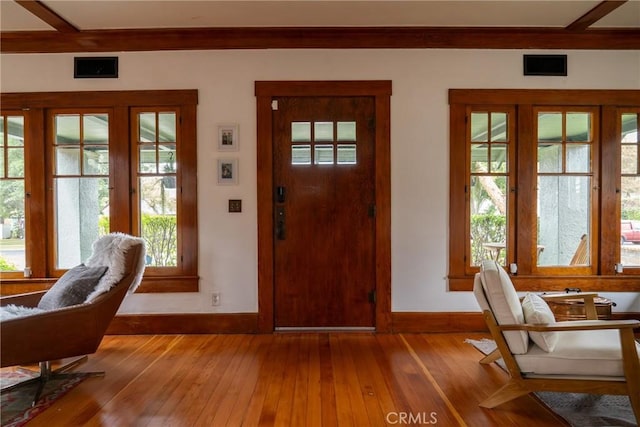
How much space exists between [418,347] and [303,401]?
4.05 feet

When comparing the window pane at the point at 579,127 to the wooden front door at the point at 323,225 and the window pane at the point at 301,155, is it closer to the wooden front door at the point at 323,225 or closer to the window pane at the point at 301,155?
the wooden front door at the point at 323,225

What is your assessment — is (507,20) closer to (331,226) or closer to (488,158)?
(488,158)

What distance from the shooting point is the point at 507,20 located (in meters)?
3.02

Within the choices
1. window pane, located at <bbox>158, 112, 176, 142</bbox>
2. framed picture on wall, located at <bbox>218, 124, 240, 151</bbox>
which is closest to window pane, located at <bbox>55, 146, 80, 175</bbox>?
window pane, located at <bbox>158, 112, 176, 142</bbox>

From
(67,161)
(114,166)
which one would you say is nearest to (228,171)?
(114,166)

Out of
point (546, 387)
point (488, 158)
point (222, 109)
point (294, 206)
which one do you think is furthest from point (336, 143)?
point (546, 387)

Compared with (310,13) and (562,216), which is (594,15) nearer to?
(562,216)

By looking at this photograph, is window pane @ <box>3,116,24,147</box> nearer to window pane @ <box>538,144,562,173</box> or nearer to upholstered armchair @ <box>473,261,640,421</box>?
upholstered armchair @ <box>473,261,640,421</box>

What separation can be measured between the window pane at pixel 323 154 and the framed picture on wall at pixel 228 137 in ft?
2.40

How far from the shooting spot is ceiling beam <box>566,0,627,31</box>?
2.72 metres

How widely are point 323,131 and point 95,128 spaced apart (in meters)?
2.12

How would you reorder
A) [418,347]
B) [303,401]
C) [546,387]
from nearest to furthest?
[546,387], [303,401], [418,347]

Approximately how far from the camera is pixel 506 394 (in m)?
1.98

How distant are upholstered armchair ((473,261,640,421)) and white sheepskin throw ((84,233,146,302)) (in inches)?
91.3
